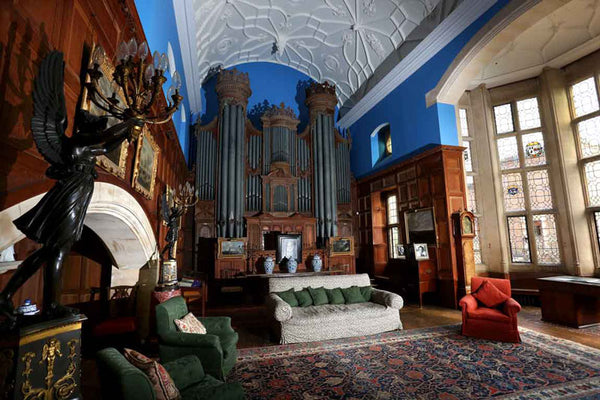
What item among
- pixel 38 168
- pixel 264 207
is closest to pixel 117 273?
pixel 38 168

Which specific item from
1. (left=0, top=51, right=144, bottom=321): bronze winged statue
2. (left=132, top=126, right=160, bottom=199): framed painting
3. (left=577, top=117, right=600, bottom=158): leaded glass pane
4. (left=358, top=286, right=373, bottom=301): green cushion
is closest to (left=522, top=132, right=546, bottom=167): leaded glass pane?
(left=577, top=117, right=600, bottom=158): leaded glass pane

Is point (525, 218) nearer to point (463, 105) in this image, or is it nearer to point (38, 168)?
point (463, 105)

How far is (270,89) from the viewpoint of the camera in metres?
10.3

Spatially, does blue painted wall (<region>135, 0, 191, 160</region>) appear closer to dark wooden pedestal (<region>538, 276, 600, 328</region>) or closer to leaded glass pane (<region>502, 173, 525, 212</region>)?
dark wooden pedestal (<region>538, 276, 600, 328</region>)

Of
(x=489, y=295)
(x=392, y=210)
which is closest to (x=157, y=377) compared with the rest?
(x=489, y=295)

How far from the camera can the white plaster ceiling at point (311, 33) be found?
24.5 ft

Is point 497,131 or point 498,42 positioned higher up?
point 498,42

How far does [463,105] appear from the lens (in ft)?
26.8

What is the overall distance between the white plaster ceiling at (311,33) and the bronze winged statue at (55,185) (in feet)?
20.2

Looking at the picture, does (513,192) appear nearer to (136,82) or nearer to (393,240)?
(393,240)

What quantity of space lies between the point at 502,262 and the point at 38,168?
8.63 metres

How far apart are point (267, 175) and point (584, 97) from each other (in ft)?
25.6

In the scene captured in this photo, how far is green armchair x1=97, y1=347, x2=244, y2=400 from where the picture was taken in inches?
60.1

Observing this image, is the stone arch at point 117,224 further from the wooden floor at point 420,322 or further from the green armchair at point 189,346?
the wooden floor at point 420,322
